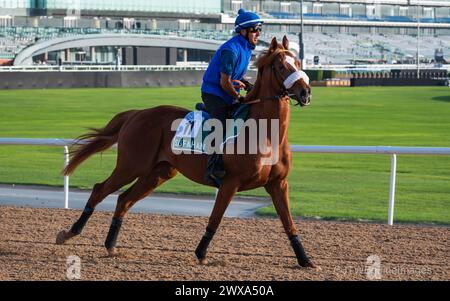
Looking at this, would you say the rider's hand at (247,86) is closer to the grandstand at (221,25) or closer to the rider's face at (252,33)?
the rider's face at (252,33)

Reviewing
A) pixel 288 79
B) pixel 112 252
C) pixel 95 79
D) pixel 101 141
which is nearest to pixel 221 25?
pixel 95 79

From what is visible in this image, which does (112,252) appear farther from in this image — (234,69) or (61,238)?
(234,69)

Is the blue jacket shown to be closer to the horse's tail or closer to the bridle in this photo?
the bridle

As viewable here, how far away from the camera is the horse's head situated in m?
7.76

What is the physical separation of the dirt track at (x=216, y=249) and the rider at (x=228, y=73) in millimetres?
897

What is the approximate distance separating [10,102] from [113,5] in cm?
5059

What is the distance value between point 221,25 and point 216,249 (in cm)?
7983

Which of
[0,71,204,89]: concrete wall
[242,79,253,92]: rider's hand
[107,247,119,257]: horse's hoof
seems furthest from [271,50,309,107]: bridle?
[0,71,204,89]: concrete wall

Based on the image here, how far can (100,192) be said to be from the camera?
9.00 meters

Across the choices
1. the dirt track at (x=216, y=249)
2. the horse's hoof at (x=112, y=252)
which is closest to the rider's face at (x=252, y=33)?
the dirt track at (x=216, y=249)

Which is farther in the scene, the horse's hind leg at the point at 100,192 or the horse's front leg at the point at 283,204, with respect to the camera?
the horse's hind leg at the point at 100,192

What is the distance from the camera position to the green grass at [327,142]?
43.4 feet

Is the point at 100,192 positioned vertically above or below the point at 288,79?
below

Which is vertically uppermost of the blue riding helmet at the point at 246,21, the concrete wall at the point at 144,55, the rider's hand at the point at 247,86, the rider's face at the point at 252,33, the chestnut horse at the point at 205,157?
the blue riding helmet at the point at 246,21
